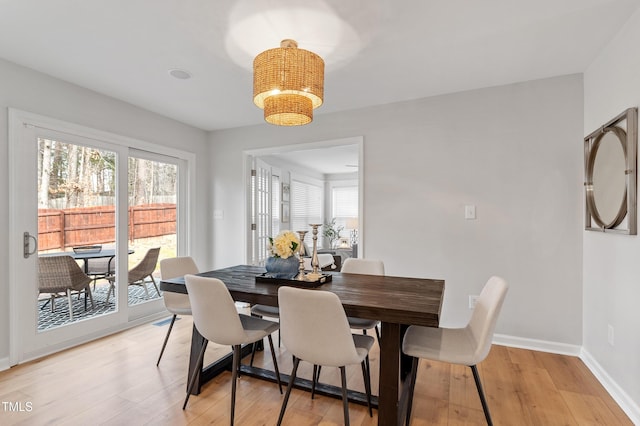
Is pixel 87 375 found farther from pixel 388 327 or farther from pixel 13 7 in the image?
pixel 13 7

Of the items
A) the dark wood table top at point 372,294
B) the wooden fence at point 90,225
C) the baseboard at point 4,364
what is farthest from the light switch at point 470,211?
the baseboard at point 4,364

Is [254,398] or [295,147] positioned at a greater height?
[295,147]

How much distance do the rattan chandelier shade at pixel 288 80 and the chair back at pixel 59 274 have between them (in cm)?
239

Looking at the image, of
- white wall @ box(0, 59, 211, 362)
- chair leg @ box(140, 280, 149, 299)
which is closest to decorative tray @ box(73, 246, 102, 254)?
white wall @ box(0, 59, 211, 362)

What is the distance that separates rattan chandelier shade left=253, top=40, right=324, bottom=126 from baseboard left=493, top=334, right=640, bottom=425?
8.63 ft

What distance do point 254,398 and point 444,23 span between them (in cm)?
270

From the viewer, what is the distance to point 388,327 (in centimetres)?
170

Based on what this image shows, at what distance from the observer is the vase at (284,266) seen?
7.37ft

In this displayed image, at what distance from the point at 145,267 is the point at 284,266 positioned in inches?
89.7

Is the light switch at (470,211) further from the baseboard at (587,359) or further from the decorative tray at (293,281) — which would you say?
the decorative tray at (293,281)

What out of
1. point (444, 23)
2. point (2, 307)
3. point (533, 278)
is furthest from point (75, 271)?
point (533, 278)

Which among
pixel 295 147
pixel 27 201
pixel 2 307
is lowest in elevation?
pixel 2 307

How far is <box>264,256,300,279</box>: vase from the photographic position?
225cm

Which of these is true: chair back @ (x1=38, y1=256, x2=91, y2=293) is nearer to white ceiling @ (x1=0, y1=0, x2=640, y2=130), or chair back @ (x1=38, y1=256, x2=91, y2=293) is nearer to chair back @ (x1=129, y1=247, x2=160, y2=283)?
chair back @ (x1=129, y1=247, x2=160, y2=283)
